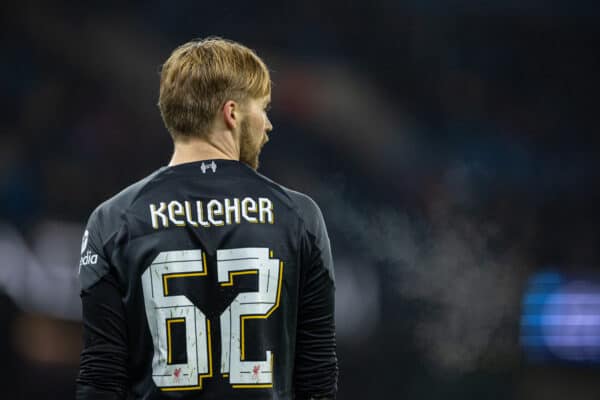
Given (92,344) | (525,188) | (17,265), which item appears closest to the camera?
(92,344)

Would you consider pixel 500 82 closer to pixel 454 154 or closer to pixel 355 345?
pixel 454 154

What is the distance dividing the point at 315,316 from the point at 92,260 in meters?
0.34

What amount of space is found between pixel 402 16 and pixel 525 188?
974 mm

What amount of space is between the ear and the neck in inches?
1.1

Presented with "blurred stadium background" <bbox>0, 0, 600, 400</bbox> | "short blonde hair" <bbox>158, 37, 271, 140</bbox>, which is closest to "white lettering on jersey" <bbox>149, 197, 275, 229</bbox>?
"short blonde hair" <bbox>158, 37, 271, 140</bbox>

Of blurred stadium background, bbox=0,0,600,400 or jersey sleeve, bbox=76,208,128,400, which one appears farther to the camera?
blurred stadium background, bbox=0,0,600,400

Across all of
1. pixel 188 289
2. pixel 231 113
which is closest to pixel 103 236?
pixel 188 289

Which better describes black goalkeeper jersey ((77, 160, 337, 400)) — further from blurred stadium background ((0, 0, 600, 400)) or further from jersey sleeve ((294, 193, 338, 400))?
blurred stadium background ((0, 0, 600, 400))

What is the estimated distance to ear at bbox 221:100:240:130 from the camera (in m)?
1.12

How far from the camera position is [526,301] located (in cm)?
350

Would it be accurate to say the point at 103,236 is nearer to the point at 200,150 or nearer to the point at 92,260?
the point at 92,260

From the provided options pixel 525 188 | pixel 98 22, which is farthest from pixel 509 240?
pixel 98 22

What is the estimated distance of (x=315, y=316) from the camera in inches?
45.8

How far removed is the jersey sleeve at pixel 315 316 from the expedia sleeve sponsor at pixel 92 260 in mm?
286
